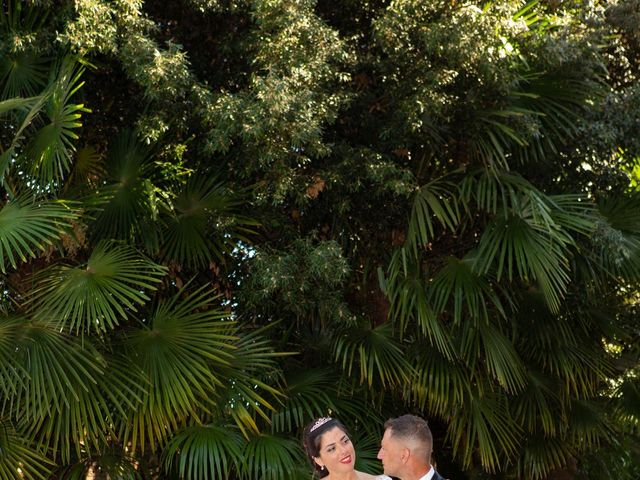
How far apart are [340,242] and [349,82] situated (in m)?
1.48

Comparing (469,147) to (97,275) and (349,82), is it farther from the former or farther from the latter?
(97,275)

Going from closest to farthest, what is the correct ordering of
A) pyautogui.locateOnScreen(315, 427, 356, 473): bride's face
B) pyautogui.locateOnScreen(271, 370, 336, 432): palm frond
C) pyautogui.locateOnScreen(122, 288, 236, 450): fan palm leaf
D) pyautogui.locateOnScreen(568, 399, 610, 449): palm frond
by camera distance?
1. pyautogui.locateOnScreen(315, 427, 356, 473): bride's face
2. pyautogui.locateOnScreen(122, 288, 236, 450): fan palm leaf
3. pyautogui.locateOnScreen(271, 370, 336, 432): palm frond
4. pyautogui.locateOnScreen(568, 399, 610, 449): palm frond

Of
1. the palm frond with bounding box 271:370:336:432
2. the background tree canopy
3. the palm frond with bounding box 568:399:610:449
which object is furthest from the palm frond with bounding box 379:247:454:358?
the palm frond with bounding box 568:399:610:449

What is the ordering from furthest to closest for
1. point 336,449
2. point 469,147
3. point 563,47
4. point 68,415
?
point 469,147 < point 563,47 < point 68,415 < point 336,449

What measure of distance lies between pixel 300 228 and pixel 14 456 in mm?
3379

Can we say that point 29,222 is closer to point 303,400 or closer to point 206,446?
point 206,446

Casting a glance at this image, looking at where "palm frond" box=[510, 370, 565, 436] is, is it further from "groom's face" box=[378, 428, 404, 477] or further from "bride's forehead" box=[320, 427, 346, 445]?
"groom's face" box=[378, 428, 404, 477]

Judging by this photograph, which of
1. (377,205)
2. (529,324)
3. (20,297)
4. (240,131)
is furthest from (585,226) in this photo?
(20,297)

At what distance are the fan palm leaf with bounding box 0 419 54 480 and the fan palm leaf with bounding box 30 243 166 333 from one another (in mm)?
912

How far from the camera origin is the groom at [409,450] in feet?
15.2

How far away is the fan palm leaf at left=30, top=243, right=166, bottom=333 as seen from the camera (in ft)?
27.2

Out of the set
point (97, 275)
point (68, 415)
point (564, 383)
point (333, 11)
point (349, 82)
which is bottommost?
point (564, 383)

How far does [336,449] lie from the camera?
17.0 ft

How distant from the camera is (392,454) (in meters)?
4.69
